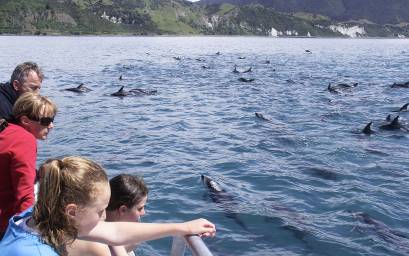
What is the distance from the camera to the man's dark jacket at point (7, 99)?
7.06m

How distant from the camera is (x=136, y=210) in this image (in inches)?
214

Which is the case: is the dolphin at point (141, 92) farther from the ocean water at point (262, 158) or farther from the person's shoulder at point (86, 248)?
the person's shoulder at point (86, 248)

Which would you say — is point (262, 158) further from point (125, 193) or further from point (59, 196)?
point (59, 196)

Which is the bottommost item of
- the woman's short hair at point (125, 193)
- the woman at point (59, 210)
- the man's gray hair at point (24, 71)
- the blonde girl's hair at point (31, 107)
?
the woman's short hair at point (125, 193)

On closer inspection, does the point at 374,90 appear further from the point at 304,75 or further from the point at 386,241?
the point at 386,241

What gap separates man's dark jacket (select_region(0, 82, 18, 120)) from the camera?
706cm

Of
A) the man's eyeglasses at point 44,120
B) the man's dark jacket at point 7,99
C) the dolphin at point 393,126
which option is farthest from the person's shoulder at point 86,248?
the dolphin at point 393,126

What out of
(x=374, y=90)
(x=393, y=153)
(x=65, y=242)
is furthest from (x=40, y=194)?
(x=374, y=90)

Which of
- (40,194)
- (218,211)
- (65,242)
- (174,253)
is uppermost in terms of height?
(40,194)

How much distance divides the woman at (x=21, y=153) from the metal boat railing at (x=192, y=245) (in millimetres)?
1572

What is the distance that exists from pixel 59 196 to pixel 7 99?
4.36 m

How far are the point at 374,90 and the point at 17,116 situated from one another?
3101 centimetres

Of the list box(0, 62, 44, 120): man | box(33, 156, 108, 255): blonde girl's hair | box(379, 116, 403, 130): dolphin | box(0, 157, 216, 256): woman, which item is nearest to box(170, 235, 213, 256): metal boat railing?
box(0, 157, 216, 256): woman

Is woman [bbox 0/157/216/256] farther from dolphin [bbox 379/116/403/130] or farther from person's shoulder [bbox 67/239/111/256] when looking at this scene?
dolphin [bbox 379/116/403/130]
